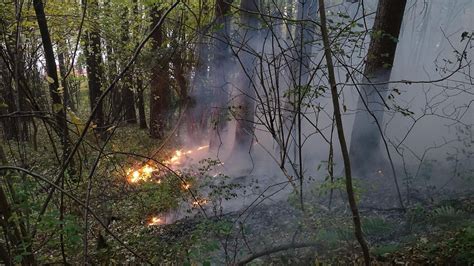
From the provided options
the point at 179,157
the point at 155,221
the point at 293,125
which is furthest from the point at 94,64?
the point at 293,125

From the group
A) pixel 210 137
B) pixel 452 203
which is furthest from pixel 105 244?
pixel 210 137

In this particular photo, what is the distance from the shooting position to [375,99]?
7309 millimetres

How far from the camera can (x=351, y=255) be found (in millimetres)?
4180

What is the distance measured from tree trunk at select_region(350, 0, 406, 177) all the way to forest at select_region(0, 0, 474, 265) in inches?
1.1

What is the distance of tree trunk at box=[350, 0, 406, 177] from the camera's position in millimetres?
6426

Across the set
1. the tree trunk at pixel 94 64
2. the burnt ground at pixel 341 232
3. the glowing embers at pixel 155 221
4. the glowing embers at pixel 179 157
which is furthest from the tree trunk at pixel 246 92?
the tree trunk at pixel 94 64

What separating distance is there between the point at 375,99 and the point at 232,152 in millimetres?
4532

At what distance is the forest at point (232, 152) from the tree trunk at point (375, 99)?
0.10 feet

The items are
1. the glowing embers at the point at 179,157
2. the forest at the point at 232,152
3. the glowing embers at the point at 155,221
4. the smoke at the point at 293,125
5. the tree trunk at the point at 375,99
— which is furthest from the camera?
the glowing embers at the point at 179,157

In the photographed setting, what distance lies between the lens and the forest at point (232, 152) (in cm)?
347

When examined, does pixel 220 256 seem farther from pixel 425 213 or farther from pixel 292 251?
pixel 425 213

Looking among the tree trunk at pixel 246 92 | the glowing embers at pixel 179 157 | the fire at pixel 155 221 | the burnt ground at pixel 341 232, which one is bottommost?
the fire at pixel 155 221

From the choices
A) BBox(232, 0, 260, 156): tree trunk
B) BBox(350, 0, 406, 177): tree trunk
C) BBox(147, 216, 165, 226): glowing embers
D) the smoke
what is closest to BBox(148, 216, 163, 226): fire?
BBox(147, 216, 165, 226): glowing embers

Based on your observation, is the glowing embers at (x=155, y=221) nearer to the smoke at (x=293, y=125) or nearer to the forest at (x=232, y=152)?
the forest at (x=232, y=152)
